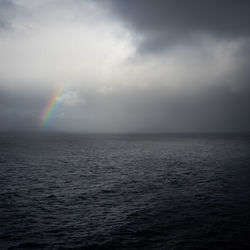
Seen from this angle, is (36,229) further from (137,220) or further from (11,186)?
(11,186)

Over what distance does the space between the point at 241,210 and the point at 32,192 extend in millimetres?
34199

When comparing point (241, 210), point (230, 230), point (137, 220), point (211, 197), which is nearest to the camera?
point (230, 230)

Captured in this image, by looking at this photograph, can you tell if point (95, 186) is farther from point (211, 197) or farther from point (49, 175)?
point (211, 197)

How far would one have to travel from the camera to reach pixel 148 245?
2256cm

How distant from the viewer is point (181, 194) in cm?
4119

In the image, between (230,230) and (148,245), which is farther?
(230,230)

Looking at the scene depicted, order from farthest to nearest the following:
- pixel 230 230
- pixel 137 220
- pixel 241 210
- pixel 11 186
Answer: pixel 11 186
pixel 241 210
pixel 137 220
pixel 230 230

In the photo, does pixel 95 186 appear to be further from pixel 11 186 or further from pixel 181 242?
pixel 181 242

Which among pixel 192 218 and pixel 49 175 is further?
pixel 49 175

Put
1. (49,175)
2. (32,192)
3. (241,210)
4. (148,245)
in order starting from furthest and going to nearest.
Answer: (49,175) → (32,192) → (241,210) → (148,245)

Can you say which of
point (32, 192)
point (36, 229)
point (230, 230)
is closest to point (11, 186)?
point (32, 192)

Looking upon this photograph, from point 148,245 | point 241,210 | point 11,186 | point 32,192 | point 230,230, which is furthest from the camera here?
point 11,186

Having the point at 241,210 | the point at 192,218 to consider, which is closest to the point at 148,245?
the point at 192,218

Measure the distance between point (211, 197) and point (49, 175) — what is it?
3967cm
